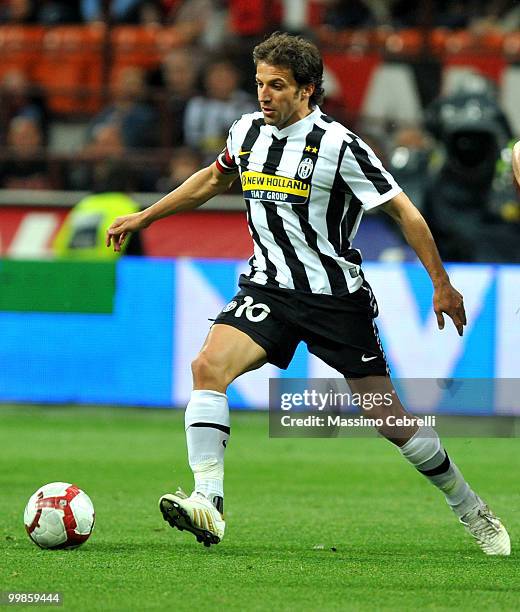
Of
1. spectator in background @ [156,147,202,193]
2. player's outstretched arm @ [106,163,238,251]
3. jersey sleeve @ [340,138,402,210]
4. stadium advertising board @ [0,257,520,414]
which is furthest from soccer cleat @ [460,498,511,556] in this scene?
spectator in background @ [156,147,202,193]

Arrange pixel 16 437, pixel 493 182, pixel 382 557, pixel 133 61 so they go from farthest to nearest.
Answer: pixel 133 61, pixel 493 182, pixel 16 437, pixel 382 557

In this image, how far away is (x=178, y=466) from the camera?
372 inches

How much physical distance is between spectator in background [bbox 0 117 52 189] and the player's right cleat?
957 centimetres

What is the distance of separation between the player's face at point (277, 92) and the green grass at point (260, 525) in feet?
6.17

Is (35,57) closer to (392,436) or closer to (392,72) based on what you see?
(392,72)

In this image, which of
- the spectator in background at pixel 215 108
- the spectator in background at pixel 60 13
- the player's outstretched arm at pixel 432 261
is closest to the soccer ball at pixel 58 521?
the player's outstretched arm at pixel 432 261

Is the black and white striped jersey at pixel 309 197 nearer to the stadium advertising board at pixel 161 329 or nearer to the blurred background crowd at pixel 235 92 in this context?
the stadium advertising board at pixel 161 329

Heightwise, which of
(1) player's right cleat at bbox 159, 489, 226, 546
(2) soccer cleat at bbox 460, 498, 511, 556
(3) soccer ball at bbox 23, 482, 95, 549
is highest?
(1) player's right cleat at bbox 159, 489, 226, 546

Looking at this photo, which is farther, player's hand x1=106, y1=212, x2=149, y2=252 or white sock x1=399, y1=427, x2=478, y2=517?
player's hand x1=106, y1=212, x2=149, y2=252

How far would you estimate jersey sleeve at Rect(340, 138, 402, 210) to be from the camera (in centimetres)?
604

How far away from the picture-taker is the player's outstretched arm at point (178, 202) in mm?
6488

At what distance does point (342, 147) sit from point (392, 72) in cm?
948

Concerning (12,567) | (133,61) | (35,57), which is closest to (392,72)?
(133,61)

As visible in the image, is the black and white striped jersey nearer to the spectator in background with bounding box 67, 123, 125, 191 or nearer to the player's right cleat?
the player's right cleat
